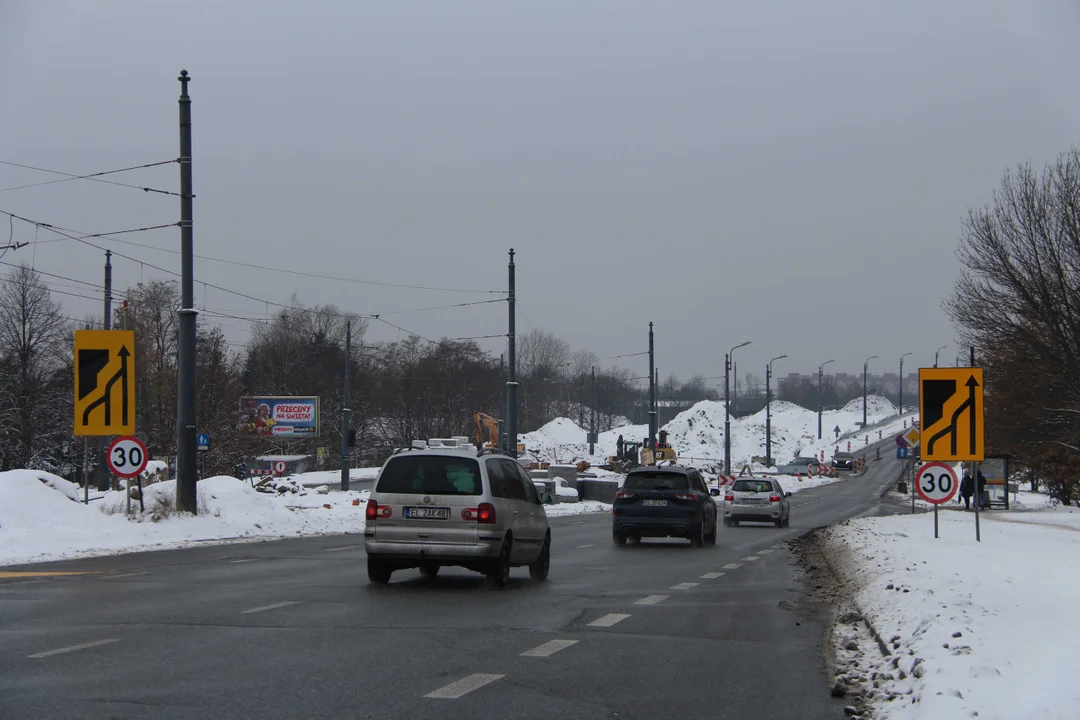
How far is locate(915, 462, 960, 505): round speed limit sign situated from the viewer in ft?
67.5

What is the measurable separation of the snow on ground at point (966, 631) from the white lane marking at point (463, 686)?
8.42ft

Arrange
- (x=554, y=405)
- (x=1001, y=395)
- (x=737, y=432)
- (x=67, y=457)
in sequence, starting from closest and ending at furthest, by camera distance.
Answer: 1. (x=1001, y=395)
2. (x=67, y=457)
3. (x=737, y=432)
4. (x=554, y=405)

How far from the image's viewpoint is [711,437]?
131625 millimetres

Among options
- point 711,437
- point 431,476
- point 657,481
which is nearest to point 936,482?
point 657,481

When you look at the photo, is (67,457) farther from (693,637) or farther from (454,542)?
(693,637)

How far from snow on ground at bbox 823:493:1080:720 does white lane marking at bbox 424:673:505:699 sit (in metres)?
2.57

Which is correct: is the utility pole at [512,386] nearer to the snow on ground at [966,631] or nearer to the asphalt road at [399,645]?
the snow on ground at [966,631]

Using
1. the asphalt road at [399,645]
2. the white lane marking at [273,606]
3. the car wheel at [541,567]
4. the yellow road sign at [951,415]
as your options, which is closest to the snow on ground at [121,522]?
the asphalt road at [399,645]

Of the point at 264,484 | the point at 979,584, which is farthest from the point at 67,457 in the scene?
the point at 979,584

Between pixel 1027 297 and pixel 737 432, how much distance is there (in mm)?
95693

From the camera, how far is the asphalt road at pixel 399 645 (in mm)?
7512

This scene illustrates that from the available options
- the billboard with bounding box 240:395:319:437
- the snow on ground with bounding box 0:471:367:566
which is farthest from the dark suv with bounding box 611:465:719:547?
the billboard with bounding box 240:395:319:437

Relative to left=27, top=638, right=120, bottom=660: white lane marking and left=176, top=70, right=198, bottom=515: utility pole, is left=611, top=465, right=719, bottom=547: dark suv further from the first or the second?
left=27, top=638, right=120, bottom=660: white lane marking

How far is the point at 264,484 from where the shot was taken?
1902 inches
